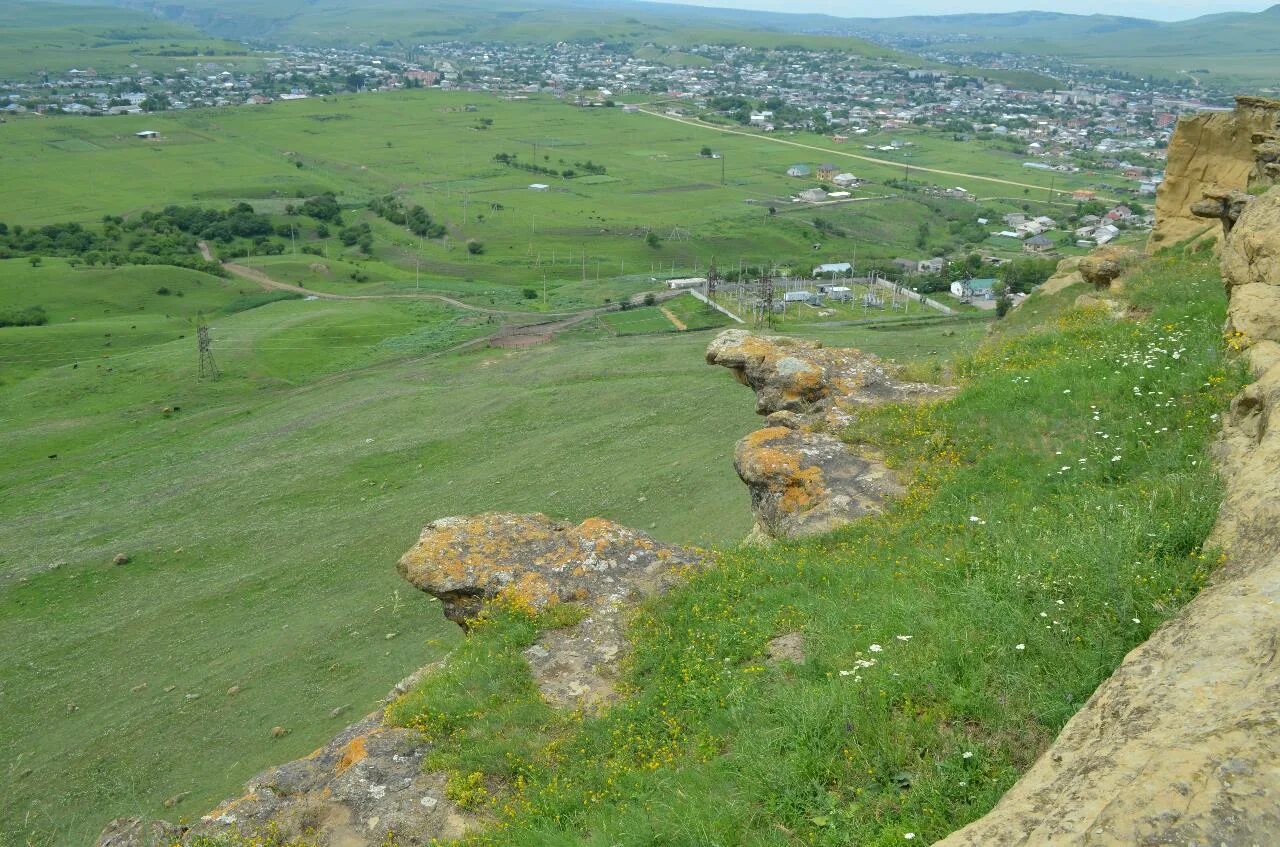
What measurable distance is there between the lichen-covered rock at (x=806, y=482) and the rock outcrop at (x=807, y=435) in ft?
0.05

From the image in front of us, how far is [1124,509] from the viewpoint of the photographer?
9.91 m

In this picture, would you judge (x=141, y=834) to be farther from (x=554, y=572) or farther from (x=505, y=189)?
(x=505, y=189)

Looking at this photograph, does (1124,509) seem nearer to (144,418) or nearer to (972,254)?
(144,418)

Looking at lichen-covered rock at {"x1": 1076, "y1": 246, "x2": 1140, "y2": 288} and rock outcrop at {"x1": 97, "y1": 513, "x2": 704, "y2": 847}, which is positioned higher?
lichen-covered rock at {"x1": 1076, "y1": 246, "x2": 1140, "y2": 288}

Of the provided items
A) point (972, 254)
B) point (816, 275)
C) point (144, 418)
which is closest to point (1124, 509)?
point (144, 418)

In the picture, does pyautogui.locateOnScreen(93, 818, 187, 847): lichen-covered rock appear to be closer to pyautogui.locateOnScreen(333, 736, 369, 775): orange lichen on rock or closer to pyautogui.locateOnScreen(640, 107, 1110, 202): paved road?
pyautogui.locateOnScreen(333, 736, 369, 775): orange lichen on rock

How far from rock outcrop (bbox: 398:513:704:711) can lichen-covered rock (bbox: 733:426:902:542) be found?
1.77 metres

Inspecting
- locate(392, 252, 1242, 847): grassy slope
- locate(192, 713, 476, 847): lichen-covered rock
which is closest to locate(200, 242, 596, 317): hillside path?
locate(392, 252, 1242, 847): grassy slope

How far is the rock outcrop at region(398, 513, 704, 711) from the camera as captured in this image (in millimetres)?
12250

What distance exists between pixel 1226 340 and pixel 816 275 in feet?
261

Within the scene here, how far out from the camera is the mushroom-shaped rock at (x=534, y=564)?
13.3 metres

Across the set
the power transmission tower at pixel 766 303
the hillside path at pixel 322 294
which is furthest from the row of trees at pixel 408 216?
the power transmission tower at pixel 766 303

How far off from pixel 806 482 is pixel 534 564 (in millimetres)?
4661

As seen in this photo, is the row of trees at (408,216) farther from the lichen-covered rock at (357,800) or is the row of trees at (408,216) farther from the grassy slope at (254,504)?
the lichen-covered rock at (357,800)
